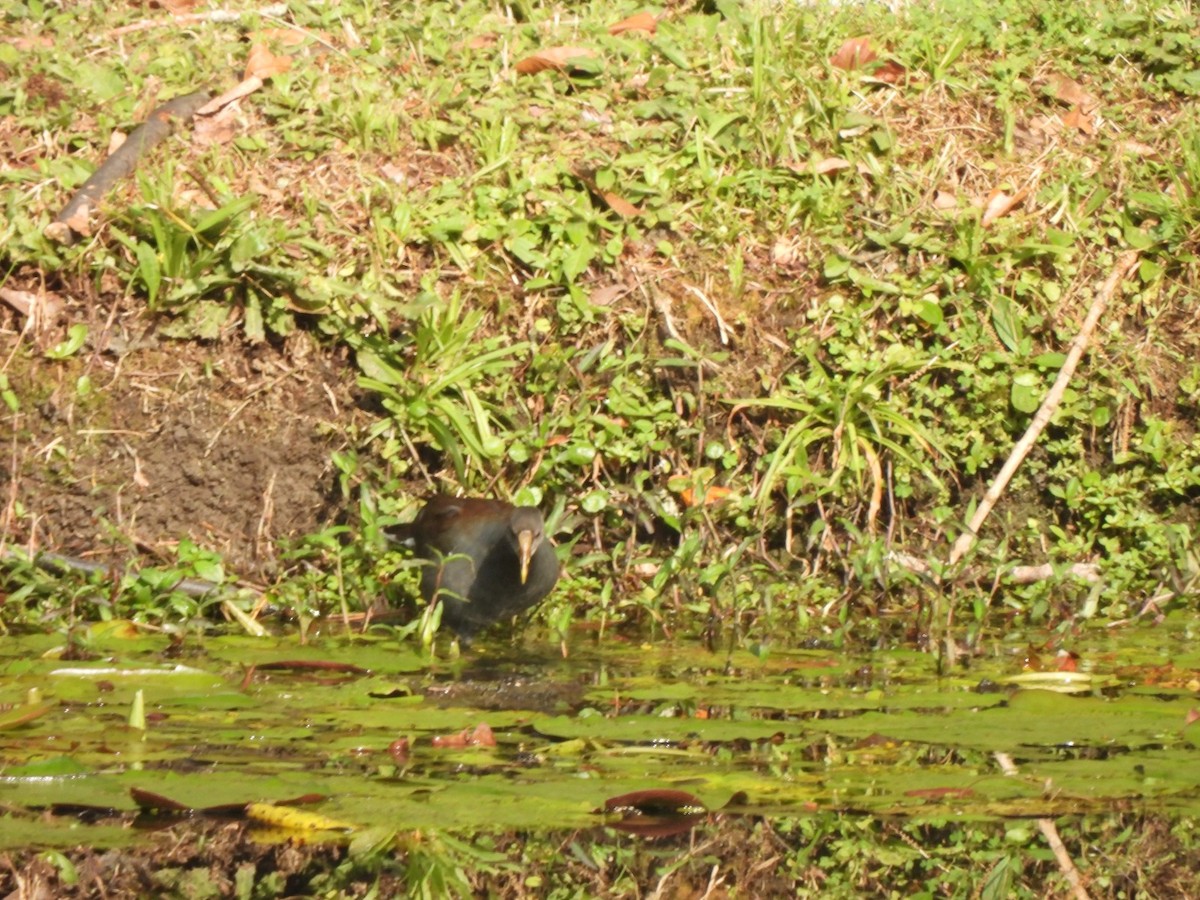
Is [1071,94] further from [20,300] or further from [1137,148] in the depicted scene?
[20,300]

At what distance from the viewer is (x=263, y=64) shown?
730 cm

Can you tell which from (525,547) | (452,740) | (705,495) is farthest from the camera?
(705,495)

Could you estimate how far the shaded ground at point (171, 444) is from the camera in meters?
6.27

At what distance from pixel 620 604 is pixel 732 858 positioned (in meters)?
2.60

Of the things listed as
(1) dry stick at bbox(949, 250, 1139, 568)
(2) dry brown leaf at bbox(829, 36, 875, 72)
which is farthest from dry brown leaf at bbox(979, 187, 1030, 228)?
(2) dry brown leaf at bbox(829, 36, 875, 72)

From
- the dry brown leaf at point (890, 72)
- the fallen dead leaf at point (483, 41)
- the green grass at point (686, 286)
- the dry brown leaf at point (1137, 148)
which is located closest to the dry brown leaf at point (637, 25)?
the green grass at point (686, 286)

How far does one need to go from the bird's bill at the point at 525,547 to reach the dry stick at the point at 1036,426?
1.59 metres

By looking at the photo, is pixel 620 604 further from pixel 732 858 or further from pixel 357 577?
pixel 732 858

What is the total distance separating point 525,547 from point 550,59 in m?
2.71

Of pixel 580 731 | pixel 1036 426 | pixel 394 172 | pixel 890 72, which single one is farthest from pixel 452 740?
pixel 890 72

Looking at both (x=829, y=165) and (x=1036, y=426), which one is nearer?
(x=1036, y=426)

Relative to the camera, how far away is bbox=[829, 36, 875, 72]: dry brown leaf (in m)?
7.45

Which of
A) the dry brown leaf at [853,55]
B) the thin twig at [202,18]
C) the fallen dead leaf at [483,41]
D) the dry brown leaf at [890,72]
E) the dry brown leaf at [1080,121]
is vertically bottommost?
the dry brown leaf at [1080,121]

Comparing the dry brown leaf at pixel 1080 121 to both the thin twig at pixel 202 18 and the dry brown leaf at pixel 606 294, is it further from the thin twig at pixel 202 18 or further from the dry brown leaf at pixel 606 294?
the thin twig at pixel 202 18
